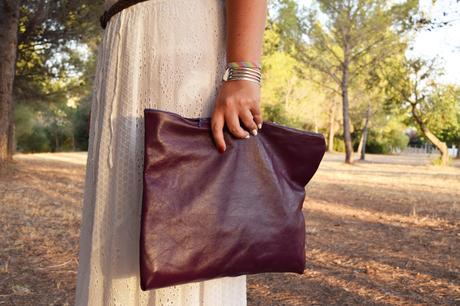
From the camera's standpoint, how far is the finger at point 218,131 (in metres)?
0.97

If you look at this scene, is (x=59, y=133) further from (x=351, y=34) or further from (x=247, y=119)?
(x=247, y=119)

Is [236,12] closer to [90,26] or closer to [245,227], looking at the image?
[245,227]

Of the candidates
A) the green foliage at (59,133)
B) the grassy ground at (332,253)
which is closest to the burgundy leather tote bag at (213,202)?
the grassy ground at (332,253)

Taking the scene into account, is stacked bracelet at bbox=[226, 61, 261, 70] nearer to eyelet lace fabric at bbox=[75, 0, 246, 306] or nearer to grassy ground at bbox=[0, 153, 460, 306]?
eyelet lace fabric at bbox=[75, 0, 246, 306]

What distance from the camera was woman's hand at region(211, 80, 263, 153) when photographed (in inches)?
38.6

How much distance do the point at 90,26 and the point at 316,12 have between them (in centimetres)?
883

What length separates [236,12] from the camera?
3.40ft

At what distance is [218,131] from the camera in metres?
0.97

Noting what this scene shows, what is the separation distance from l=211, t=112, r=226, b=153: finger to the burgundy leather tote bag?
0.05 feet

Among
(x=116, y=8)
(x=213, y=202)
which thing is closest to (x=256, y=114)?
(x=213, y=202)

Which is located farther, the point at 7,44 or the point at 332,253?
the point at 7,44

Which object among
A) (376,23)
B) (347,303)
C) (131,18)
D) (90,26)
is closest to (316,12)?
(376,23)

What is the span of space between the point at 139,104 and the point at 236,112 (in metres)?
0.27

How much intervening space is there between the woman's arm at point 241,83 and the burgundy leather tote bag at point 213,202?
Result: 0.08ft
